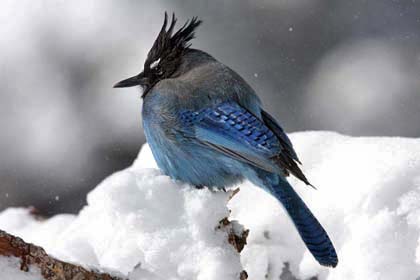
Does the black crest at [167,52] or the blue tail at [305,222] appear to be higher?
the black crest at [167,52]

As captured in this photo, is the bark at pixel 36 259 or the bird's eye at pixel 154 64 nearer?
the bark at pixel 36 259

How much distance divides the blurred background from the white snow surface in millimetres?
1817

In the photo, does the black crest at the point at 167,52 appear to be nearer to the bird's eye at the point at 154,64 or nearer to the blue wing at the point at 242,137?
the bird's eye at the point at 154,64

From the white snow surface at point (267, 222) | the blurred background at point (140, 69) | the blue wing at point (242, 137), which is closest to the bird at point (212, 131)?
the blue wing at point (242, 137)

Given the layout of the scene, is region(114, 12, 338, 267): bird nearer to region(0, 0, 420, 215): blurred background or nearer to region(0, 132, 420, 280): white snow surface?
region(0, 132, 420, 280): white snow surface

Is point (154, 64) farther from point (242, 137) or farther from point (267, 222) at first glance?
point (267, 222)

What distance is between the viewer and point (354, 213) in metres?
3.43

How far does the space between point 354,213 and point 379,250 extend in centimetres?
23

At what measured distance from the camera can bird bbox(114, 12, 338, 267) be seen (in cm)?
347

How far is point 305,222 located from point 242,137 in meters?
0.45

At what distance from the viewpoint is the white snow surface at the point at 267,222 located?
3.01 m

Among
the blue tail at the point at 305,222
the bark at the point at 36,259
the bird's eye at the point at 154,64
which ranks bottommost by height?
the blue tail at the point at 305,222

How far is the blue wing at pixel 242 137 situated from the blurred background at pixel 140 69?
1999 millimetres

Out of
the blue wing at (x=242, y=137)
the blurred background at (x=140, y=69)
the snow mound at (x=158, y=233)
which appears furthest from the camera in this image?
the blurred background at (x=140, y=69)
